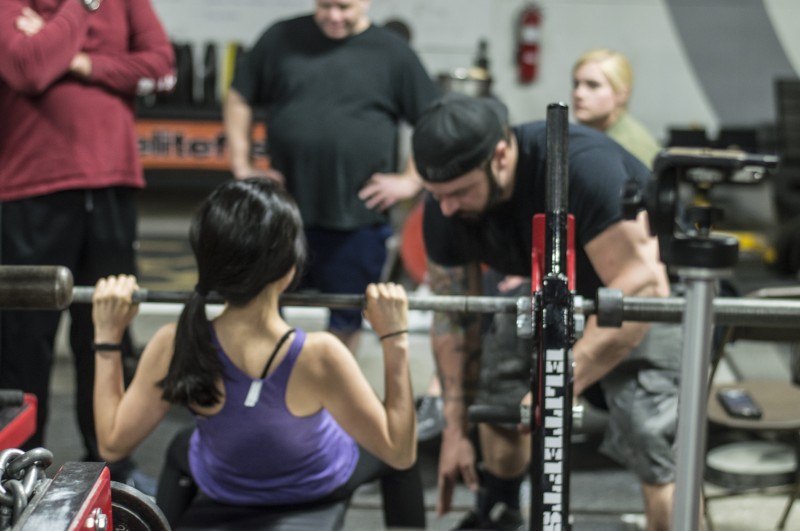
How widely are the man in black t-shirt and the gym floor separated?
0.68 meters

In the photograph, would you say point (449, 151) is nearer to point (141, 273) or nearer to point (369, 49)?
point (369, 49)

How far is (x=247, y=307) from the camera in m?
1.92

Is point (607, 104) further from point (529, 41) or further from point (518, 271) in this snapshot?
point (529, 41)

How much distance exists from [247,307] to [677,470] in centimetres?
94

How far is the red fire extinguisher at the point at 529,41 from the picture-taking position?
748 cm

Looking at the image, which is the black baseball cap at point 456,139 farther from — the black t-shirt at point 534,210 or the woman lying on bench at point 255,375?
the woman lying on bench at point 255,375

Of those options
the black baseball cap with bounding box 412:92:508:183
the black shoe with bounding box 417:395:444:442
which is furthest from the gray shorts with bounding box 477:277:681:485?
the black shoe with bounding box 417:395:444:442

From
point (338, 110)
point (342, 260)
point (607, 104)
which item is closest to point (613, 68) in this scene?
point (607, 104)

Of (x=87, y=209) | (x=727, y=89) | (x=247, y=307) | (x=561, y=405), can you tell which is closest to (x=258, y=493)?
(x=247, y=307)

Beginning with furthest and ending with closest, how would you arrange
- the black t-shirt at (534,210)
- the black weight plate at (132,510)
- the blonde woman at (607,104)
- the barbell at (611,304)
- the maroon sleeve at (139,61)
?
1. the blonde woman at (607,104)
2. the maroon sleeve at (139,61)
3. the black t-shirt at (534,210)
4. the barbell at (611,304)
5. the black weight plate at (132,510)

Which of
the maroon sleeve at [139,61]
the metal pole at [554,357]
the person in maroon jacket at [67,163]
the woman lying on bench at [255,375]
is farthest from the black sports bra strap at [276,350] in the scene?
the maroon sleeve at [139,61]

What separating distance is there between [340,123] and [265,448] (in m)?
1.55

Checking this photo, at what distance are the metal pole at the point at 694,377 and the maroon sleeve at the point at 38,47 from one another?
6.66 feet

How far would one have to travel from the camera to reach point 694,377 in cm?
117
